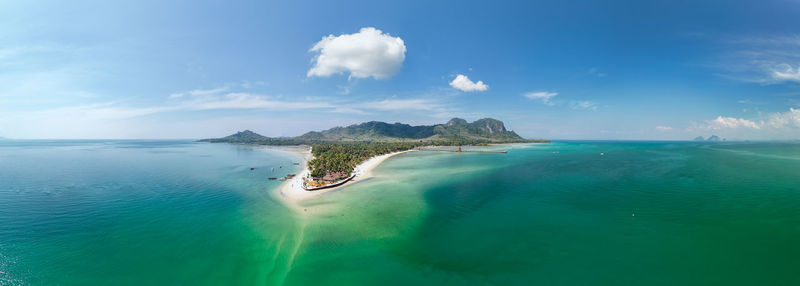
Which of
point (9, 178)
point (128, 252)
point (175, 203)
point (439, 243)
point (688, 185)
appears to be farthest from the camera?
point (9, 178)

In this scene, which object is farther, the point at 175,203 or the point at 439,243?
the point at 175,203

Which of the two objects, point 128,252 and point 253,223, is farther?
point 253,223

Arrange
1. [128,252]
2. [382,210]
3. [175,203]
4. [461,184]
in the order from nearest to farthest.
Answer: [128,252]
[382,210]
[175,203]
[461,184]

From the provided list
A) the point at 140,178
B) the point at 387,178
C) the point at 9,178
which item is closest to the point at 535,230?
the point at 387,178

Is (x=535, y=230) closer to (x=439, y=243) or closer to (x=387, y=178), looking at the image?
(x=439, y=243)

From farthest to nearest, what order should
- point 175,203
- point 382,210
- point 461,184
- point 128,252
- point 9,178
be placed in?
point 9,178
point 461,184
point 175,203
point 382,210
point 128,252

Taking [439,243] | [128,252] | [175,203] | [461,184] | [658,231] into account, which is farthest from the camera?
[461,184]

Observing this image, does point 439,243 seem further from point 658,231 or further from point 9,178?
point 9,178

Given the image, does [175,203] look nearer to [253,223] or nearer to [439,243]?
[253,223]

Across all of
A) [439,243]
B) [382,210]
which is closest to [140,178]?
[382,210]
